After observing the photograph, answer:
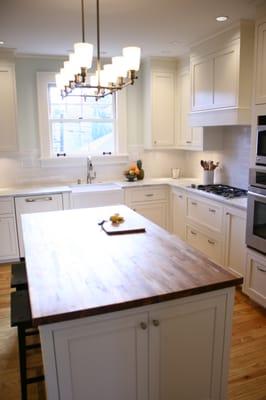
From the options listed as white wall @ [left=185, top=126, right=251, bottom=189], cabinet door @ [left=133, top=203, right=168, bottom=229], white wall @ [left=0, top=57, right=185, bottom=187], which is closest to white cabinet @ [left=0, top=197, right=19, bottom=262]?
white wall @ [left=0, top=57, right=185, bottom=187]

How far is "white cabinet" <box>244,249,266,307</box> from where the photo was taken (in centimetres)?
293

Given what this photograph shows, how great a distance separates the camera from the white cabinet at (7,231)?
402 centimetres

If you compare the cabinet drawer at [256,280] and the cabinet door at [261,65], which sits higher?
the cabinet door at [261,65]

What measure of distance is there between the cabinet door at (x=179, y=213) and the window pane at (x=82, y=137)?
1.24 meters

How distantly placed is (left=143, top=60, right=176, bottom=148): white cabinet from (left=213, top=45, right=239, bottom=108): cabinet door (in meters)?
1.16

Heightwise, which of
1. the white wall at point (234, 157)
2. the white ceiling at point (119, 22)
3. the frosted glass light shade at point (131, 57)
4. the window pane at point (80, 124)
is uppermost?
the white ceiling at point (119, 22)

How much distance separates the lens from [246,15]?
301 cm

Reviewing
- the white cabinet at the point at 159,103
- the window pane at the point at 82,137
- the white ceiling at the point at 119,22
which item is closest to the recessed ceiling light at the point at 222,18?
the white ceiling at the point at 119,22

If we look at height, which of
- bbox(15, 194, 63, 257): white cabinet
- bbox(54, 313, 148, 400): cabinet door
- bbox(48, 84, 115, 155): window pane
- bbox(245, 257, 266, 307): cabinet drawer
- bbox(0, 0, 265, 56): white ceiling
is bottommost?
bbox(245, 257, 266, 307): cabinet drawer

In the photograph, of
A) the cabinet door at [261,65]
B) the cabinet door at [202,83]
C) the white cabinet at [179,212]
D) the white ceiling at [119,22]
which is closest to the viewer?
the white ceiling at [119,22]

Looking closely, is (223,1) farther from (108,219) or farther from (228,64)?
(108,219)

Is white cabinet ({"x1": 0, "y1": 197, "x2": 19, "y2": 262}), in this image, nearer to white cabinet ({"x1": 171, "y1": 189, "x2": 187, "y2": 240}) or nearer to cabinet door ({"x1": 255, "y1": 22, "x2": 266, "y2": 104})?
white cabinet ({"x1": 171, "y1": 189, "x2": 187, "y2": 240})

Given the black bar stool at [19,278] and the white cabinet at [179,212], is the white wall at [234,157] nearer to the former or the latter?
the white cabinet at [179,212]

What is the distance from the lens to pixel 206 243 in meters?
3.90
